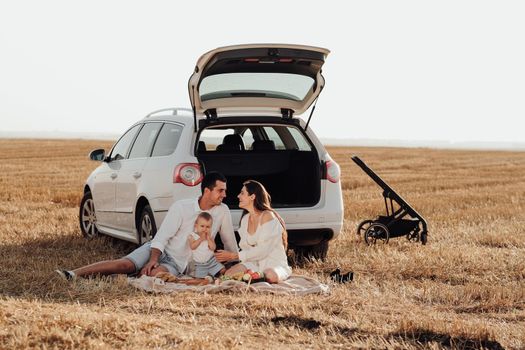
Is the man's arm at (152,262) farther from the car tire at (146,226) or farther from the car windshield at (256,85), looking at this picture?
the car windshield at (256,85)

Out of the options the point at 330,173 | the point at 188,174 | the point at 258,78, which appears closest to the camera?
the point at 188,174

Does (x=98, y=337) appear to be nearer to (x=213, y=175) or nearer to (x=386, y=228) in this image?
(x=213, y=175)

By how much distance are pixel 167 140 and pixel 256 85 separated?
3.70 feet

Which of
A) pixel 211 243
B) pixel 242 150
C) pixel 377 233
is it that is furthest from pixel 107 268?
pixel 377 233

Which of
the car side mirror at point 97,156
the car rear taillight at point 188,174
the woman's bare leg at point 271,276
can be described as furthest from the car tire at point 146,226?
the car side mirror at point 97,156

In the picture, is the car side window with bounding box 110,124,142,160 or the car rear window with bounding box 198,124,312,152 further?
the car side window with bounding box 110,124,142,160

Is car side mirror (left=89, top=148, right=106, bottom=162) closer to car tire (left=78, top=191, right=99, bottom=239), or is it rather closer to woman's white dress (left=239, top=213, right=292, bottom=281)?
car tire (left=78, top=191, right=99, bottom=239)

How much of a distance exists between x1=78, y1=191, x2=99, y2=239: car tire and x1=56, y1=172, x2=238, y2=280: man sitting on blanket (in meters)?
3.27

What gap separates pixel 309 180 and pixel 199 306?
2992 mm

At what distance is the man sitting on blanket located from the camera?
26.5 ft

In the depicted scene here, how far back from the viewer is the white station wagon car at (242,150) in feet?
28.0

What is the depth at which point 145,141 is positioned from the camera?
9.90 m

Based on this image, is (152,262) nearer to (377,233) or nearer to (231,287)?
(231,287)

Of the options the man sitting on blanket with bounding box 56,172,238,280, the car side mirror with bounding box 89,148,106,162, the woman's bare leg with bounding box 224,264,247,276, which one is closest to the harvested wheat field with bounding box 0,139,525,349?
the man sitting on blanket with bounding box 56,172,238,280
